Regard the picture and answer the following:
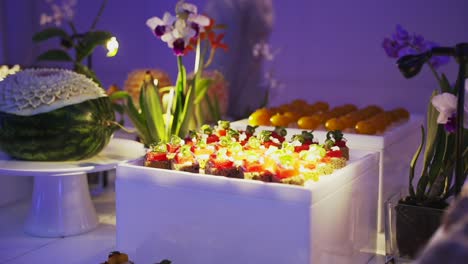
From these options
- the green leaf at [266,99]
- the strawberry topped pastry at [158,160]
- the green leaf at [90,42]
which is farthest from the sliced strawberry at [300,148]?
the green leaf at [90,42]

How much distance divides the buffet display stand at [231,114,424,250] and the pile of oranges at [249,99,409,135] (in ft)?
0.07

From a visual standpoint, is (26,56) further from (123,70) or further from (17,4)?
(123,70)

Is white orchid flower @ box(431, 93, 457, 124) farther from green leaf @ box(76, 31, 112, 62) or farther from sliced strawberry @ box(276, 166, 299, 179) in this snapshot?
green leaf @ box(76, 31, 112, 62)

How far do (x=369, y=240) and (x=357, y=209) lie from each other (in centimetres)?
10

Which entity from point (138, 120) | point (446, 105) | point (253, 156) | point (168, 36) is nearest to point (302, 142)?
point (253, 156)

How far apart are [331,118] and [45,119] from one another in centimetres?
62

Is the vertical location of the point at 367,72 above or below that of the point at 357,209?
above

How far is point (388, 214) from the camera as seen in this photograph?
98 cm

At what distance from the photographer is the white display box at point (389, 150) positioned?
1.20m

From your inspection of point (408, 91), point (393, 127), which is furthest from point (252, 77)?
point (393, 127)

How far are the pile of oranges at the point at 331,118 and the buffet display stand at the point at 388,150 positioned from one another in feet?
0.07

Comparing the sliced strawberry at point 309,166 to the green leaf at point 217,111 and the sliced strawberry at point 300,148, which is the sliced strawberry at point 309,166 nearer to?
the sliced strawberry at point 300,148

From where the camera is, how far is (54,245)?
1149 millimetres

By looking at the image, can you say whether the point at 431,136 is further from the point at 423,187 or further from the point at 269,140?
the point at 269,140
